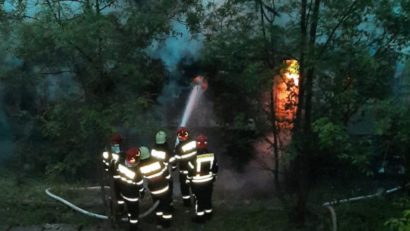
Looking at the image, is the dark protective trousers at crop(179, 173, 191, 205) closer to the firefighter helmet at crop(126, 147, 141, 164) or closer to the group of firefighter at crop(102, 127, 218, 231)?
the group of firefighter at crop(102, 127, 218, 231)

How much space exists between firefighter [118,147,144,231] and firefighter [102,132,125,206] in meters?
0.22

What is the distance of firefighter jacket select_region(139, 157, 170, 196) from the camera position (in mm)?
9039

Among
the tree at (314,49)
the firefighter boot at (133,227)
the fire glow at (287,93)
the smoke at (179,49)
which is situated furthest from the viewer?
the smoke at (179,49)

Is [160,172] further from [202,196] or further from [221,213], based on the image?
[221,213]

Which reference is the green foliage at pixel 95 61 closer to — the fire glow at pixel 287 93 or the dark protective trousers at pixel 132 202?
the dark protective trousers at pixel 132 202

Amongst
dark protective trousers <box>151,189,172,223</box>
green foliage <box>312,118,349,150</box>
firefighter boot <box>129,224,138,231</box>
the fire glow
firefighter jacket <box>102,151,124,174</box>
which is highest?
the fire glow

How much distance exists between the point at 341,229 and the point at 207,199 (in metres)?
2.21

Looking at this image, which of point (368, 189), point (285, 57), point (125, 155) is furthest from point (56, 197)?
point (368, 189)

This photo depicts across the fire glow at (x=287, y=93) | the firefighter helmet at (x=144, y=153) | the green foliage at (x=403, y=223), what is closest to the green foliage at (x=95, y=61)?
the firefighter helmet at (x=144, y=153)

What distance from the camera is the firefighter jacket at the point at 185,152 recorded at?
9.62m

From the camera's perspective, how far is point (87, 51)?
26.7ft

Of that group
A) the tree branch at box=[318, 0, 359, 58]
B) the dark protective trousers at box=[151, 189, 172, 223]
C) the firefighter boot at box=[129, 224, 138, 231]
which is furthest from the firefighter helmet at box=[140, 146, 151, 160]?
the tree branch at box=[318, 0, 359, 58]

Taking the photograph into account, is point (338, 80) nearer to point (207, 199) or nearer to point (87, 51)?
point (207, 199)

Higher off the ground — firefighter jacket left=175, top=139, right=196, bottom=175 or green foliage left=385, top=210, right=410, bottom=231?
firefighter jacket left=175, top=139, right=196, bottom=175
